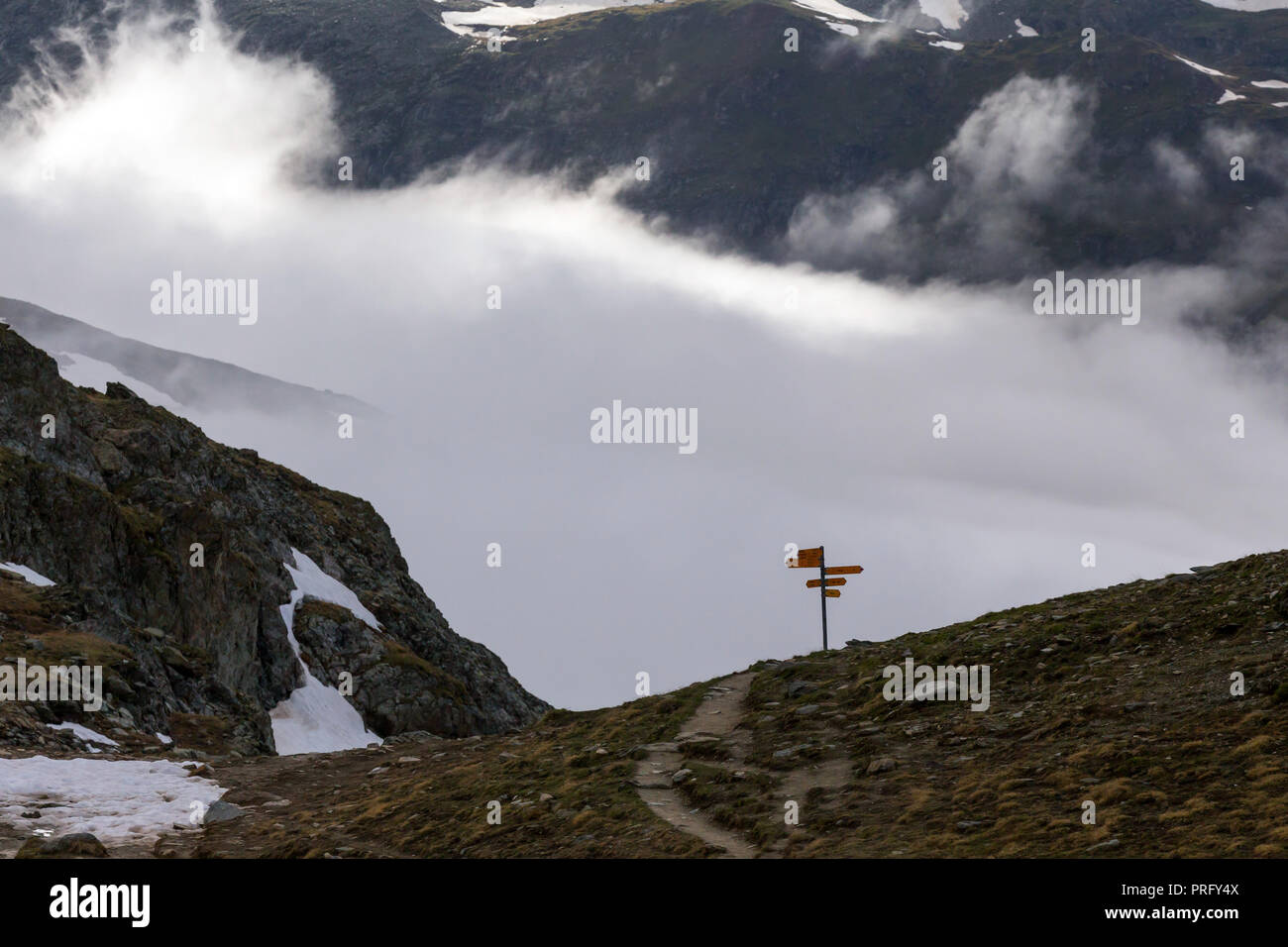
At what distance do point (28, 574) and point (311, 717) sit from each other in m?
19.3

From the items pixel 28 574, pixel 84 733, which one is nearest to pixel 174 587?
pixel 28 574

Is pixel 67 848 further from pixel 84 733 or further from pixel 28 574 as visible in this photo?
pixel 28 574

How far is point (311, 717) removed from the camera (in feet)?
240

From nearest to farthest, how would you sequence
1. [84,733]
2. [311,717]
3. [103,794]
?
[103,794], [84,733], [311,717]

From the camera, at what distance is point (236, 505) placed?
286ft

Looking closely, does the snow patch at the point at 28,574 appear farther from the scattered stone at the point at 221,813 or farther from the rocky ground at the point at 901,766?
the scattered stone at the point at 221,813

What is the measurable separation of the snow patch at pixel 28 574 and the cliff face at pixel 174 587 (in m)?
0.77

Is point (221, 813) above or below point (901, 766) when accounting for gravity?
below

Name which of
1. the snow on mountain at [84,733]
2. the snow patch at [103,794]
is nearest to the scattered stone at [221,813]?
the snow patch at [103,794]

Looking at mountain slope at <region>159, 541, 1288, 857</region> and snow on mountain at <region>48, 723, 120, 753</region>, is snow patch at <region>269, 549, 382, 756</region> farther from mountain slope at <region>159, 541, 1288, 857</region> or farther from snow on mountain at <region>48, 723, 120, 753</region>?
mountain slope at <region>159, 541, 1288, 857</region>

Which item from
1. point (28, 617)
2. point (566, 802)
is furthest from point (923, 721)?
point (28, 617)

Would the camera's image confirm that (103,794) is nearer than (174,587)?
Yes

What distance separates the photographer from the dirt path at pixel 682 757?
2611 cm
